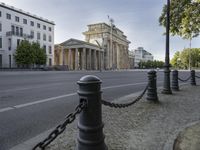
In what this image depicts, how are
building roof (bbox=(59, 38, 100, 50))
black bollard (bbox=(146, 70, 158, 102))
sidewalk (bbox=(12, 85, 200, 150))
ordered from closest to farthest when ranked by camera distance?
1. sidewalk (bbox=(12, 85, 200, 150))
2. black bollard (bbox=(146, 70, 158, 102))
3. building roof (bbox=(59, 38, 100, 50))

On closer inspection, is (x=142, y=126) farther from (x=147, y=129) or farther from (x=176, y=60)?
(x=176, y=60)

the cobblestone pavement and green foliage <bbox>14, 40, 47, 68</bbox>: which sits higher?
green foliage <bbox>14, 40, 47, 68</bbox>

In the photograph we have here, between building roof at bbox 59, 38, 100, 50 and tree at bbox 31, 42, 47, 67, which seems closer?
tree at bbox 31, 42, 47, 67

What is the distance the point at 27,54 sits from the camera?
1900 inches

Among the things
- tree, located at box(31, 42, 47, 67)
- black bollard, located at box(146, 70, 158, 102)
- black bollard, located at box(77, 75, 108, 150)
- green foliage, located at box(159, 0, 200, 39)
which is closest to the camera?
black bollard, located at box(77, 75, 108, 150)

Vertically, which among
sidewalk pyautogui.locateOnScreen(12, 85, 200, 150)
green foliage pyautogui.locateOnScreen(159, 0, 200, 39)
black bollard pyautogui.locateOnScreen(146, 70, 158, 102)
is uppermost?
green foliage pyautogui.locateOnScreen(159, 0, 200, 39)

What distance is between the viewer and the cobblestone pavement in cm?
364

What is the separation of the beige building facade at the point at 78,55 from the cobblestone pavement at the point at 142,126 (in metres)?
67.1

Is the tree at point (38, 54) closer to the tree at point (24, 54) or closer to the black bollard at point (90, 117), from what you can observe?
the tree at point (24, 54)

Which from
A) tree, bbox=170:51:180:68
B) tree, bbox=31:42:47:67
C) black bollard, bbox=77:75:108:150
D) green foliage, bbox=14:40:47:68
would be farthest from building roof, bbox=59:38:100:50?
black bollard, bbox=77:75:108:150

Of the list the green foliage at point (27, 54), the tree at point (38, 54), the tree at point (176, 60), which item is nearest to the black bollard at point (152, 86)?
the green foliage at point (27, 54)

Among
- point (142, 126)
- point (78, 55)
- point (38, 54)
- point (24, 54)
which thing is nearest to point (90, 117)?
point (142, 126)

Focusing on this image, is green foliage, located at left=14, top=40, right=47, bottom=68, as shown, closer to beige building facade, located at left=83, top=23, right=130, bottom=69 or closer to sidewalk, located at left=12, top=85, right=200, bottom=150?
beige building facade, located at left=83, top=23, right=130, bottom=69

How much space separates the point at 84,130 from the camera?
245 centimetres
